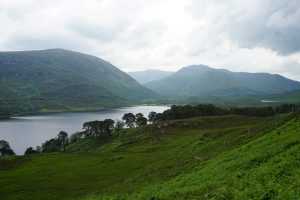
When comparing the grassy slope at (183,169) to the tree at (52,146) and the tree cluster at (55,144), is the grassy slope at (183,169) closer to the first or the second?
the tree at (52,146)

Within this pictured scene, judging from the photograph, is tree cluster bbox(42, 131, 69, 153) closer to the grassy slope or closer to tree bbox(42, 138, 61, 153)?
tree bbox(42, 138, 61, 153)

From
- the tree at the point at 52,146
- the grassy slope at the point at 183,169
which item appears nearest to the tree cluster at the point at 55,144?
A: the tree at the point at 52,146

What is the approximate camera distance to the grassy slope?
28547 mm

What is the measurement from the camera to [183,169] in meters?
52.2

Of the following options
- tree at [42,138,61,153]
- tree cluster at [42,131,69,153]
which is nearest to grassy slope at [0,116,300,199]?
tree at [42,138,61,153]

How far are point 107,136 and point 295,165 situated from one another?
174 m

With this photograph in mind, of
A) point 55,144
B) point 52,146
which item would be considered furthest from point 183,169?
point 55,144

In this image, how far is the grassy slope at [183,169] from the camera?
93.7ft

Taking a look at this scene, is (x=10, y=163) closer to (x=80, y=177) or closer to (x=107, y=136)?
(x=80, y=177)

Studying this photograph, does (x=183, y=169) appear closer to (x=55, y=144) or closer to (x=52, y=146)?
(x=52, y=146)

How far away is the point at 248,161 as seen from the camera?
3681 centimetres

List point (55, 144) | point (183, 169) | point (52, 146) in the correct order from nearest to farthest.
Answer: point (183, 169) → point (52, 146) → point (55, 144)

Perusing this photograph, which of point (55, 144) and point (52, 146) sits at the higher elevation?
point (55, 144)

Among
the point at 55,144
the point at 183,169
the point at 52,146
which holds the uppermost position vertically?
the point at 183,169
